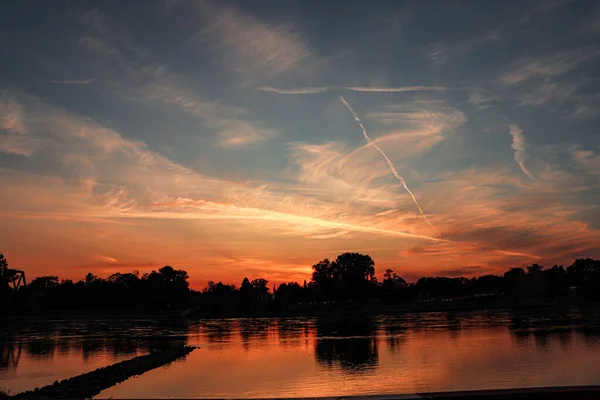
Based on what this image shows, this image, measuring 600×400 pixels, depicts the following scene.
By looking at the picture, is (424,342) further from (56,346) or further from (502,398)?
(502,398)

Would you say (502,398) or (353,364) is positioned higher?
(502,398)

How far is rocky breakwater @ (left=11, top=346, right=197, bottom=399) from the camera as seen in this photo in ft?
75.2

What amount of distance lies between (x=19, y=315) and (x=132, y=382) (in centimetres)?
15733

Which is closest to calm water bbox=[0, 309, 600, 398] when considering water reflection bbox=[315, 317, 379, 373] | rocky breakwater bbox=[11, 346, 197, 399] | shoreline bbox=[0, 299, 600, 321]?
water reflection bbox=[315, 317, 379, 373]

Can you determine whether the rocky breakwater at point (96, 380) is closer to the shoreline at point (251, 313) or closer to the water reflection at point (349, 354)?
the water reflection at point (349, 354)

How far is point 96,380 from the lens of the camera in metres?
27.1

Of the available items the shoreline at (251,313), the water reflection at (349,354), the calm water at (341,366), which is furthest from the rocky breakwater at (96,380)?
the shoreline at (251,313)

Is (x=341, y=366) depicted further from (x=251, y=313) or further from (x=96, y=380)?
(x=251, y=313)

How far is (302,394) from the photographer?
77.8 ft

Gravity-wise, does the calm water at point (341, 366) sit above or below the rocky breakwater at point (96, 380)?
below

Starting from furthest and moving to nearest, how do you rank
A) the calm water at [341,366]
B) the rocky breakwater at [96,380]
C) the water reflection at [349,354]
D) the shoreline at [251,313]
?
1. the shoreline at [251,313]
2. the water reflection at [349,354]
3. the calm water at [341,366]
4. the rocky breakwater at [96,380]

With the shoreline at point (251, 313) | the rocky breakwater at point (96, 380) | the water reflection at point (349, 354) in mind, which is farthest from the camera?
the shoreline at point (251, 313)

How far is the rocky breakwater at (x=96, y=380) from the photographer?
22.9 meters

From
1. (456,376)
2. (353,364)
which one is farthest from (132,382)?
(456,376)
